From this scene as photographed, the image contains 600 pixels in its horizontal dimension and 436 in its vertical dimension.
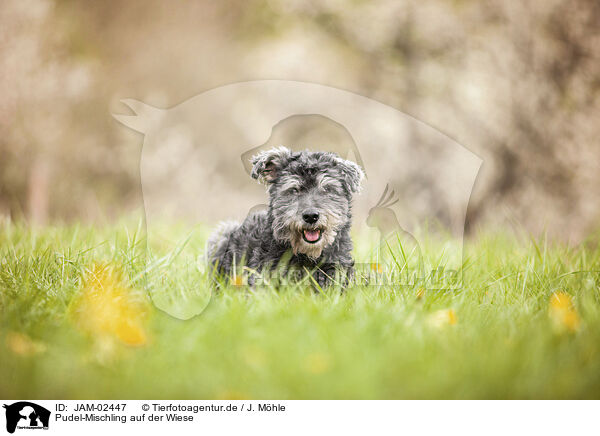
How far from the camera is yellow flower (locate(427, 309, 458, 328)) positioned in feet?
8.78

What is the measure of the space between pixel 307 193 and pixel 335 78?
3915mm

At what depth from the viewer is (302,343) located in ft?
7.79

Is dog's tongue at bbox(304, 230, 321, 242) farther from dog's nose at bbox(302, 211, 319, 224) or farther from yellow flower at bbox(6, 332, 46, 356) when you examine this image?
yellow flower at bbox(6, 332, 46, 356)

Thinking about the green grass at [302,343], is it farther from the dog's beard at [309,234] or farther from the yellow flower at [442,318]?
the dog's beard at [309,234]
